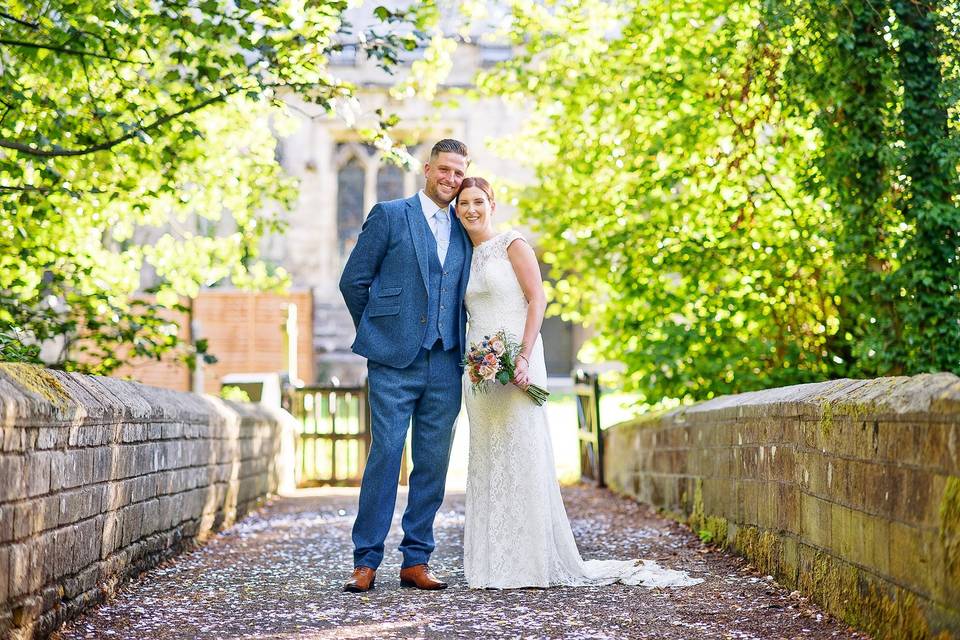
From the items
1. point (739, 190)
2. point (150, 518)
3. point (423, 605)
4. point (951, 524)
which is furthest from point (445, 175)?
point (739, 190)

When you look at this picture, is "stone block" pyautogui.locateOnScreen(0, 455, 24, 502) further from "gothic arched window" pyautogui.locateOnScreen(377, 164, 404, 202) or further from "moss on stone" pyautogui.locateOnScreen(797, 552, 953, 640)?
"gothic arched window" pyautogui.locateOnScreen(377, 164, 404, 202)

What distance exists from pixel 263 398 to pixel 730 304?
19.9 feet

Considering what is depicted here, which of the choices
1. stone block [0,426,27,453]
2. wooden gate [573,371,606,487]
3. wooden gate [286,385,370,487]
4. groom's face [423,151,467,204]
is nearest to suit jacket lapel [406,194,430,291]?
groom's face [423,151,467,204]

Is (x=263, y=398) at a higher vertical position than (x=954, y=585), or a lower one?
higher

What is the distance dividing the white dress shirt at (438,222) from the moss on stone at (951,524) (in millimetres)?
3174

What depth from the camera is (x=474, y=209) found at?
6.27 m

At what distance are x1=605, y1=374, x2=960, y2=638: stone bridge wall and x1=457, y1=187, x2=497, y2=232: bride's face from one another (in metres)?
1.67

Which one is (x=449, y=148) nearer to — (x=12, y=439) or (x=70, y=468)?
(x=70, y=468)

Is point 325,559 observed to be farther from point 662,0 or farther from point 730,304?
point 662,0

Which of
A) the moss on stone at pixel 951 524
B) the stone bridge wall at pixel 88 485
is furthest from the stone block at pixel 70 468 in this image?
the moss on stone at pixel 951 524

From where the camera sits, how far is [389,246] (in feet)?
20.6

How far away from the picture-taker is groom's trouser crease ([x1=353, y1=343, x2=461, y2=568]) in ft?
19.9

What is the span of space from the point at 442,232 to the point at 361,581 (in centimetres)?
179

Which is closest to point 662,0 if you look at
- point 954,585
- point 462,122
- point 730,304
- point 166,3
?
point 730,304
